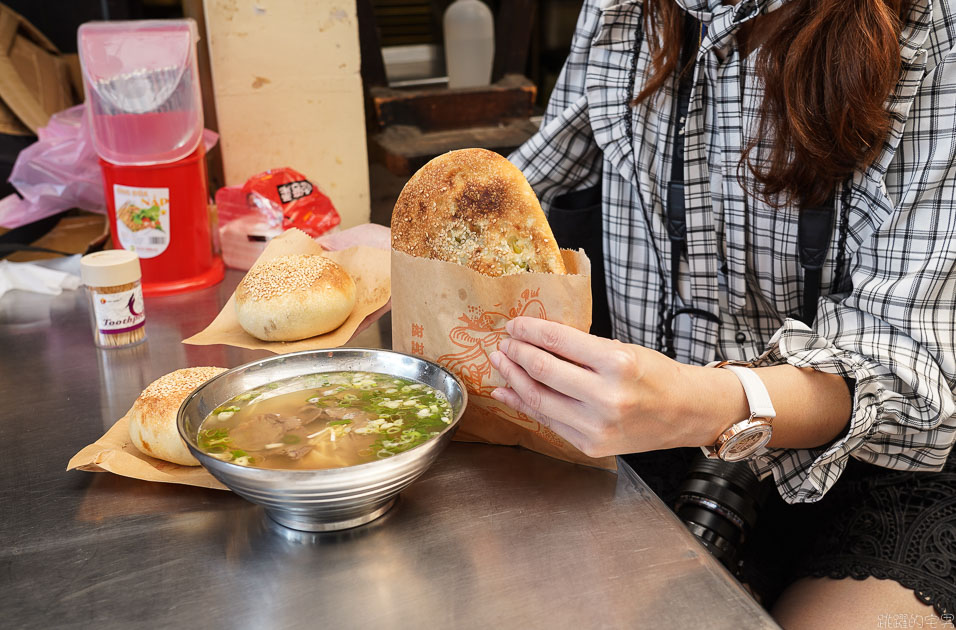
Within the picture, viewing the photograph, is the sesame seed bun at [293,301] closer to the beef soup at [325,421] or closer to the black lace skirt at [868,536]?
the beef soup at [325,421]

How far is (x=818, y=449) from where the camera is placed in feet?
3.67

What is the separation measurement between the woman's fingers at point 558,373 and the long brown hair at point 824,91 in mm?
581

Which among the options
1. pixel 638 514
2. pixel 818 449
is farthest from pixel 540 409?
pixel 818 449

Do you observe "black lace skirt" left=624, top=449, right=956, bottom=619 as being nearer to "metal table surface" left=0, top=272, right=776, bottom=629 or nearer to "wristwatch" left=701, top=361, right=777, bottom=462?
"wristwatch" left=701, top=361, right=777, bottom=462

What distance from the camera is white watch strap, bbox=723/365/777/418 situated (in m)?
1.00

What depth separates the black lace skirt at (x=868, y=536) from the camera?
1134mm

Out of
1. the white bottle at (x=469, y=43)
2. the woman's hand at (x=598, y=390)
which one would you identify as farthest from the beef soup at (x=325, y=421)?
the white bottle at (x=469, y=43)

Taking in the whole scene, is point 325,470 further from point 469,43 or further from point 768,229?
point 469,43

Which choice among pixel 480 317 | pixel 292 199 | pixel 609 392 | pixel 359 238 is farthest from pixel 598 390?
pixel 292 199

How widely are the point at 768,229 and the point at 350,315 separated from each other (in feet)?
2.47

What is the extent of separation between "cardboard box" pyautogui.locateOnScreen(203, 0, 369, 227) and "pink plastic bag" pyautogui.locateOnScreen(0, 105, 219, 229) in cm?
34

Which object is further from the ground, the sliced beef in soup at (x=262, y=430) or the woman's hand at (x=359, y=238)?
the woman's hand at (x=359, y=238)

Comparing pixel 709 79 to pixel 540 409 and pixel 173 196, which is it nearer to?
pixel 540 409

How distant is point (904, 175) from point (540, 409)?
2.18ft
